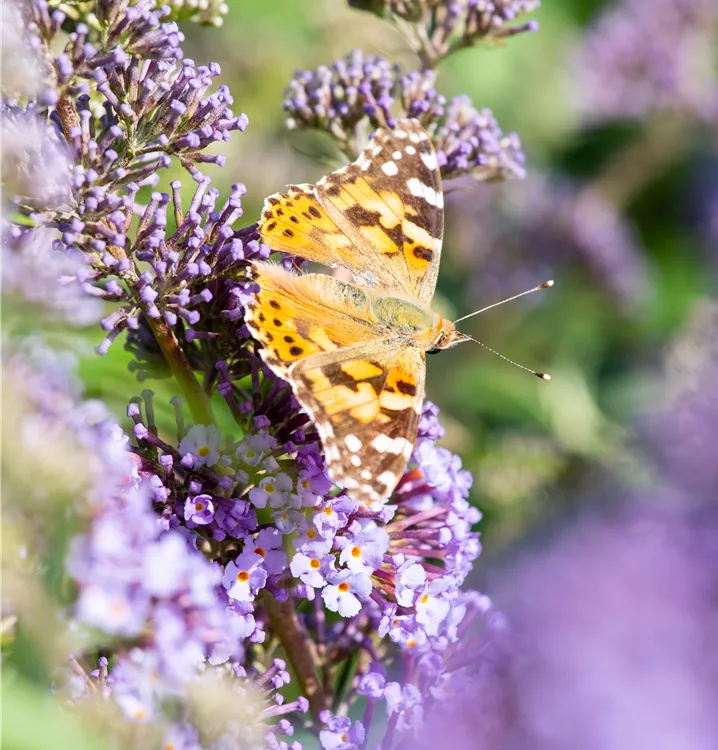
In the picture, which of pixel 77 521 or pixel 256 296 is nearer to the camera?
pixel 77 521

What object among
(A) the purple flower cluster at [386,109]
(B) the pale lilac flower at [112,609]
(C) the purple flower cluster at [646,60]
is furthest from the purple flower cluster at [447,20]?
(C) the purple flower cluster at [646,60]

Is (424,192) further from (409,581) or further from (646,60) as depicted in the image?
(646,60)

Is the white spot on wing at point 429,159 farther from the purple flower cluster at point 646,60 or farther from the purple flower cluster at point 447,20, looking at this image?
the purple flower cluster at point 646,60

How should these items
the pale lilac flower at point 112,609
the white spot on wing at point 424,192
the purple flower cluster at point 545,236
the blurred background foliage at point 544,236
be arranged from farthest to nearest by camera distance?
1. the purple flower cluster at point 545,236
2. the blurred background foliage at point 544,236
3. the white spot on wing at point 424,192
4. the pale lilac flower at point 112,609

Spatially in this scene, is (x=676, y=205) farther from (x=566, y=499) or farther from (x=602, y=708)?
(x=602, y=708)

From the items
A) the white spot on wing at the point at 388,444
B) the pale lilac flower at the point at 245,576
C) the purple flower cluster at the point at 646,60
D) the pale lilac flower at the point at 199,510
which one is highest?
the purple flower cluster at the point at 646,60

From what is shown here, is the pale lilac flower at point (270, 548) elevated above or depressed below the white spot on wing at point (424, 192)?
below

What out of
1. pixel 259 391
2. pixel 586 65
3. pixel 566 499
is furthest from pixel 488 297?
pixel 259 391
